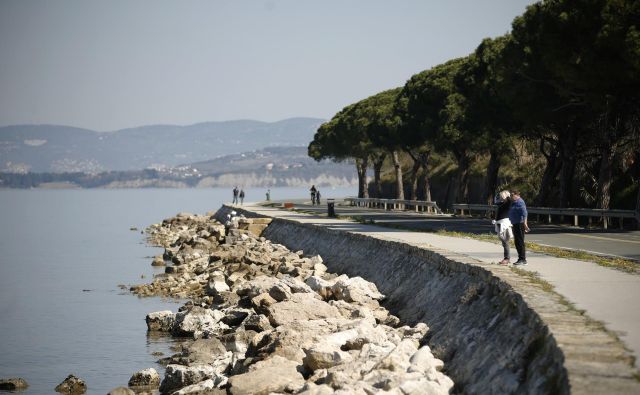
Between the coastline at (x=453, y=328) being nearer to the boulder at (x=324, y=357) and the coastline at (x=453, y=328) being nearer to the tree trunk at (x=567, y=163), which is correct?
the boulder at (x=324, y=357)

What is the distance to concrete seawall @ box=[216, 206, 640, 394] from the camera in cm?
1055

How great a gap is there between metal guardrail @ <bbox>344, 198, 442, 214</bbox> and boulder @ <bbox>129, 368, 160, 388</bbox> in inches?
1823

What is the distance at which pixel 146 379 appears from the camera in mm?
19281

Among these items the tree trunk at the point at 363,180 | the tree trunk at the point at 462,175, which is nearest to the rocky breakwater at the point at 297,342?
the tree trunk at the point at 462,175

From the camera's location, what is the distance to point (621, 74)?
34969 millimetres

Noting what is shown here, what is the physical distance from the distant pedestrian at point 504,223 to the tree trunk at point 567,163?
83.4ft

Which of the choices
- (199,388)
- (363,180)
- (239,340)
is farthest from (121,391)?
(363,180)

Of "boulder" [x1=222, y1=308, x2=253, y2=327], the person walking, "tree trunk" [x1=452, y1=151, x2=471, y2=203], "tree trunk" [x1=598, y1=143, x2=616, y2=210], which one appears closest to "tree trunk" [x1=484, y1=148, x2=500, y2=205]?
"tree trunk" [x1=452, y1=151, x2=471, y2=203]

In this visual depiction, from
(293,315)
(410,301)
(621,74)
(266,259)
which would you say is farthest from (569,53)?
(293,315)

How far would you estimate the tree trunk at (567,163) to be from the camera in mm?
45969

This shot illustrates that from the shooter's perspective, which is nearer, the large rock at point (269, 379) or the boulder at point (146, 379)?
the large rock at point (269, 379)

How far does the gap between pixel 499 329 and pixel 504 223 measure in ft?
22.9

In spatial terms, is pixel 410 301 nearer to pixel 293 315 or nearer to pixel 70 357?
pixel 293 315

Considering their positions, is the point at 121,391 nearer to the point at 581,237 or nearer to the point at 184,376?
the point at 184,376
